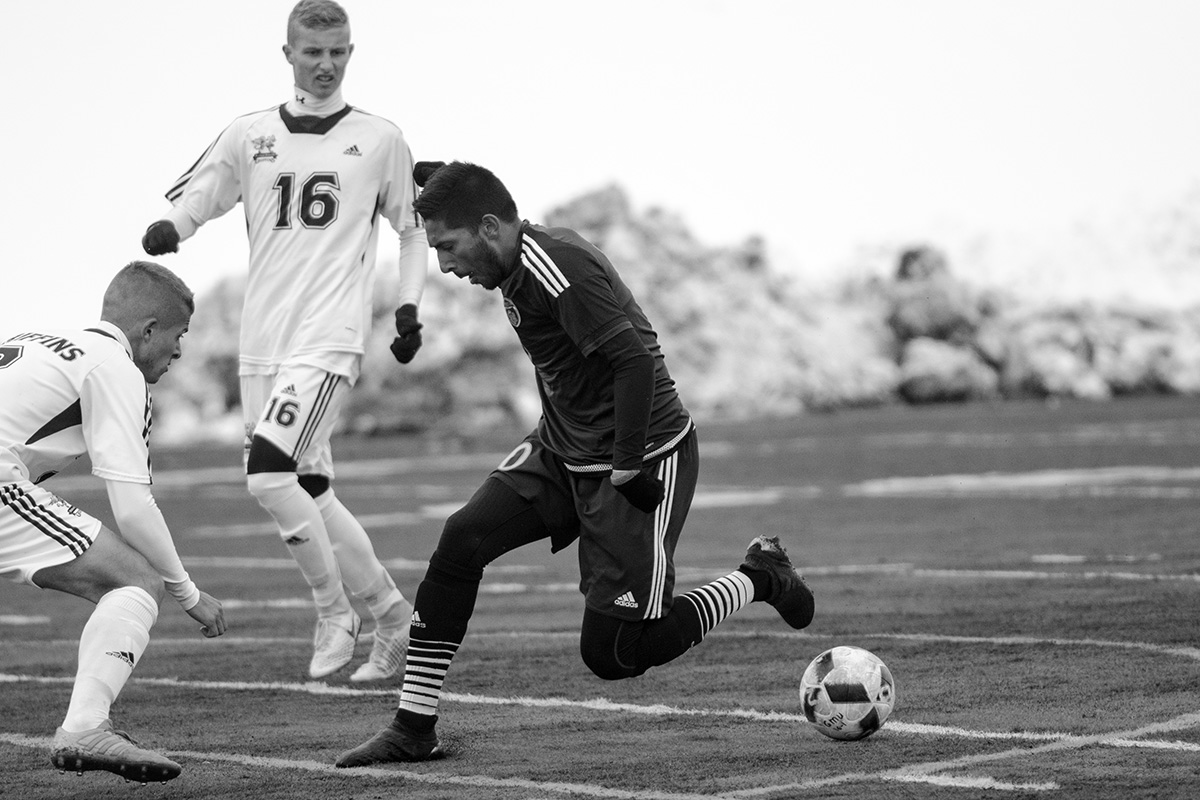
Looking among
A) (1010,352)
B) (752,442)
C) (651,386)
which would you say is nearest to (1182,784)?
(651,386)

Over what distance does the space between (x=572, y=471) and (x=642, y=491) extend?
0.31m

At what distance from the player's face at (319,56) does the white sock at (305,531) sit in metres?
1.80

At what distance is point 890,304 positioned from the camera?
52.8m

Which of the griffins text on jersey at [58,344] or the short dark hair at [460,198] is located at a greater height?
the short dark hair at [460,198]

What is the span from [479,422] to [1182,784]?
128 ft

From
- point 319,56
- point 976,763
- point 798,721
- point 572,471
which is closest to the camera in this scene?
point 976,763

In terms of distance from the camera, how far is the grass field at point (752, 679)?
5.05m

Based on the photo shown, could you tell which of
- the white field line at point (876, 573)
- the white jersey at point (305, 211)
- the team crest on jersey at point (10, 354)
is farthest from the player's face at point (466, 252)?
the white field line at point (876, 573)

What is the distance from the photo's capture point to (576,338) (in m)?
5.51

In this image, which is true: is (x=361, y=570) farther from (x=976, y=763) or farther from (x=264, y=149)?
(x=976, y=763)

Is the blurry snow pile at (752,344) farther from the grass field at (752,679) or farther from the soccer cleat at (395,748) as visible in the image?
the soccer cleat at (395,748)

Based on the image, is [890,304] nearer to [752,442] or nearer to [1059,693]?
[752,442]

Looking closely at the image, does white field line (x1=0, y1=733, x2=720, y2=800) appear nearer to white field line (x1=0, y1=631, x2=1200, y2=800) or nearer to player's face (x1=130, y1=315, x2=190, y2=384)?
white field line (x1=0, y1=631, x2=1200, y2=800)

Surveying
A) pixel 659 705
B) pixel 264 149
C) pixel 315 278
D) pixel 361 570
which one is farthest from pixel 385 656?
pixel 264 149
